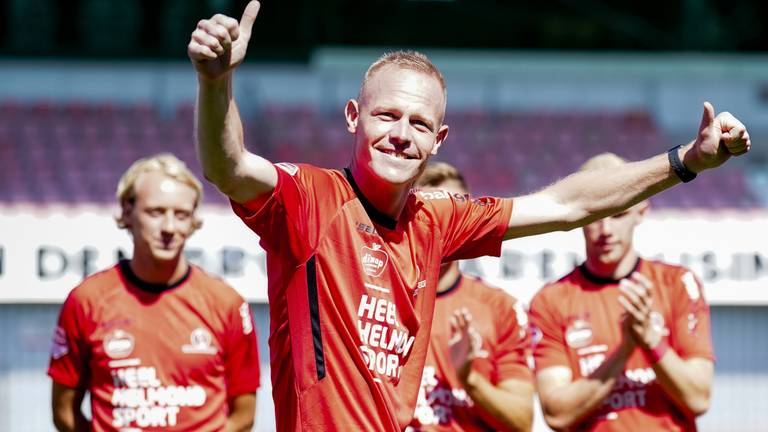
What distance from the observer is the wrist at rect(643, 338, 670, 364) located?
430cm

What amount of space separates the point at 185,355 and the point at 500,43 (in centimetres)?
1108

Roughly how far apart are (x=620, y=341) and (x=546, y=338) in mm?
339

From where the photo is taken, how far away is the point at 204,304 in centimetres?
485

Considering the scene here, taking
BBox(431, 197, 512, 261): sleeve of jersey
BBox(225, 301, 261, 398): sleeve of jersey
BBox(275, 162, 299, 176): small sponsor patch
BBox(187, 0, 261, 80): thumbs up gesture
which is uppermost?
BBox(187, 0, 261, 80): thumbs up gesture

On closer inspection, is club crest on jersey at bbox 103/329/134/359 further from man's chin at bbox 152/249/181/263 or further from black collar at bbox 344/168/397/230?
black collar at bbox 344/168/397/230

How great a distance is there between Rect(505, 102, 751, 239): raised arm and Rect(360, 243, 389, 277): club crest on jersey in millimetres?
534

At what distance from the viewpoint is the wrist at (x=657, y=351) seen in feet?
14.1

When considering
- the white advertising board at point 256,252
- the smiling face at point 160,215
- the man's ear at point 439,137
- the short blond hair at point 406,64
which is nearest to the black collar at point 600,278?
the smiling face at point 160,215

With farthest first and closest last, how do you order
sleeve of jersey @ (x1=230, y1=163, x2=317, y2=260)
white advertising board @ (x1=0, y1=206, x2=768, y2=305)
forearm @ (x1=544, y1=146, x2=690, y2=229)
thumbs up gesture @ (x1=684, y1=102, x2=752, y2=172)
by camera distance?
white advertising board @ (x1=0, y1=206, x2=768, y2=305) → forearm @ (x1=544, y1=146, x2=690, y2=229) → thumbs up gesture @ (x1=684, y1=102, x2=752, y2=172) → sleeve of jersey @ (x1=230, y1=163, x2=317, y2=260)

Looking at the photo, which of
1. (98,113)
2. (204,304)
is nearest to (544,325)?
(204,304)

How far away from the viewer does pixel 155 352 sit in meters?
4.71

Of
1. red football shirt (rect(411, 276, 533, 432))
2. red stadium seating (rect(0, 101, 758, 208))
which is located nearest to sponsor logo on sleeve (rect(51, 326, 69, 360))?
red football shirt (rect(411, 276, 533, 432))

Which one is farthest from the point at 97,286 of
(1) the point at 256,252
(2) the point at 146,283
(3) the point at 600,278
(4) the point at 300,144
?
(4) the point at 300,144

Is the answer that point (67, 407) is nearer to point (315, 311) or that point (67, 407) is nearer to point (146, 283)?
point (146, 283)
